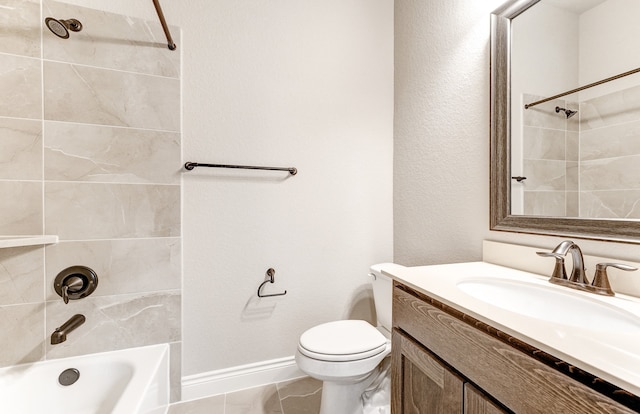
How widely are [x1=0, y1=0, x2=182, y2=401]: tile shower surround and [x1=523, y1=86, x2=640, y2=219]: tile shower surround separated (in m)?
1.66

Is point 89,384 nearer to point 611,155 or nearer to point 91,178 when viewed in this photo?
point 91,178

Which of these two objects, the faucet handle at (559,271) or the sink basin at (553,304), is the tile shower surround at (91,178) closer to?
the sink basin at (553,304)

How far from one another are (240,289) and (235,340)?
0.30 meters

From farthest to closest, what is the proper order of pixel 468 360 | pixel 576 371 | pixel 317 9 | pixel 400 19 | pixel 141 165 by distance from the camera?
pixel 400 19 < pixel 317 9 < pixel 141 165 < pixel 468 360 < pixel 576 371

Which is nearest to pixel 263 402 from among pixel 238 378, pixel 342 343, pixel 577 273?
pixel 238 378

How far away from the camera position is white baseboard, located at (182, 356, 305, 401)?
4.93ft

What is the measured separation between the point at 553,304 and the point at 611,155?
509mm

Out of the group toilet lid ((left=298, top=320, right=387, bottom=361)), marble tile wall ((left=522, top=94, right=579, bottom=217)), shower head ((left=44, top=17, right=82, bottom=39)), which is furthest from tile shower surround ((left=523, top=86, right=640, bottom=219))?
shower head ((left=44, top=17, right=82, bottom=39))

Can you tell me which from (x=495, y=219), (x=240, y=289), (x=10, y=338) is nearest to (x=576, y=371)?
(x=495, y=219)

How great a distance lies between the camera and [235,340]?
1590 mm

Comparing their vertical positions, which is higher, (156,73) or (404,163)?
(156,73)

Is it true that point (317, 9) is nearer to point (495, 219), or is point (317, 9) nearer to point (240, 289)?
point (495, 219)

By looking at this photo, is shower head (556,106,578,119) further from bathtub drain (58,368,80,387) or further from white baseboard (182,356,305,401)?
bathtub drain (58,368,80,387)

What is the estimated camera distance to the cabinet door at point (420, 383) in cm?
71
